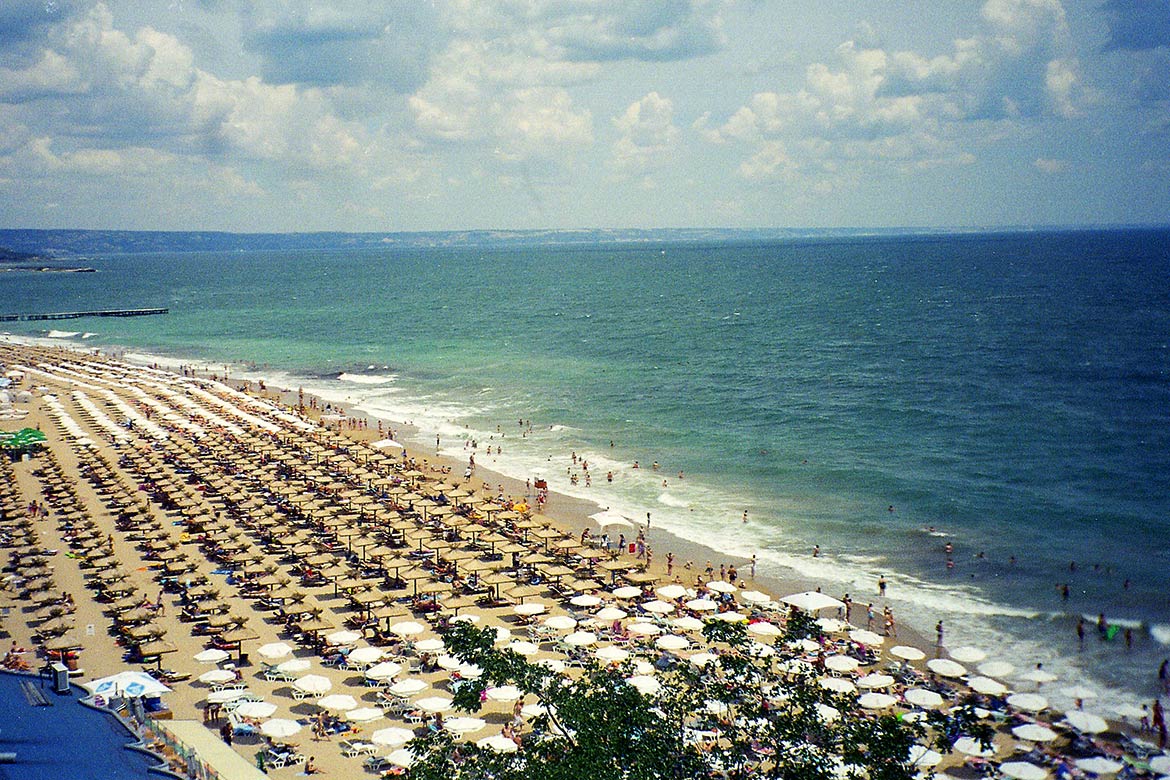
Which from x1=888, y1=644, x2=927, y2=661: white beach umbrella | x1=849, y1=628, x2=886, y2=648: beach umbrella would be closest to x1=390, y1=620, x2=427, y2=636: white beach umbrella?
x1=849, y1=628, x2=886, y2=648: beach umbrella

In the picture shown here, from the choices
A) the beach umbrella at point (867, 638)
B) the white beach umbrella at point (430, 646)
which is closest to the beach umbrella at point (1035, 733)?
the beach umbrella at point (867, 638)

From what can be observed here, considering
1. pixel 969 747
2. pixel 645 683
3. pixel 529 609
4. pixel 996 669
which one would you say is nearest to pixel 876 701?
pixel 969 747

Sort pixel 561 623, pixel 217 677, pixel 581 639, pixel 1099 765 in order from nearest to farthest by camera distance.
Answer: pixel 1099 765
pixel 217 677
pixel 581 639
pixel 561 623

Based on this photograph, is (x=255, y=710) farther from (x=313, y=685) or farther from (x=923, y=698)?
(x=923, y=698)

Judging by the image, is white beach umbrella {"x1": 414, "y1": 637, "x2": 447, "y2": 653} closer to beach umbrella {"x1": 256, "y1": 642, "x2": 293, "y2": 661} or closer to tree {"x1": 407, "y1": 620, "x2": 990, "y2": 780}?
beach umbrella {"x1": 256, "y1": 642, "x2": 293, "y2": 661}

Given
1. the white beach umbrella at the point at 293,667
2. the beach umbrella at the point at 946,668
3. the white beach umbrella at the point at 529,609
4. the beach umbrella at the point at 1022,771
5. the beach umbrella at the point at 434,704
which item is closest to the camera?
the beach umbrella at the point at 1022,771

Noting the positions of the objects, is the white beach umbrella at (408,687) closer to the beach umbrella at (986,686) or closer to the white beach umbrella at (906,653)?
the white beach umbrella at (906,653)
